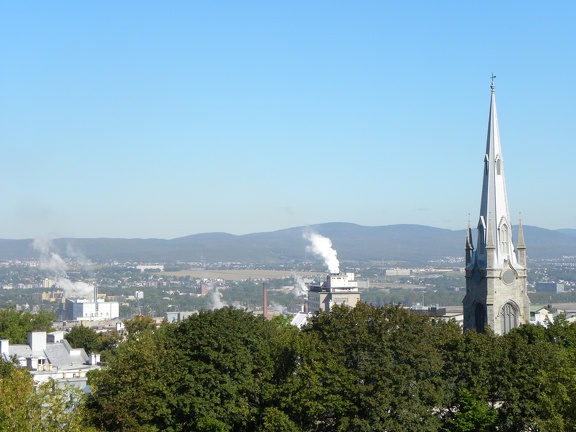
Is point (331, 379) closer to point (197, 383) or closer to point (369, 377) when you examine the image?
point (369, 377)

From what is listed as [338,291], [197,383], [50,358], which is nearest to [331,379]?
[197,383]

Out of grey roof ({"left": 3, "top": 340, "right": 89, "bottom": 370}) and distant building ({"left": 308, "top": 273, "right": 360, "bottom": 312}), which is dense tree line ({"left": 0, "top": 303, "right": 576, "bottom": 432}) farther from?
distant building ({"left": 308, "top": 273, "right": 360, "bottom": 312})

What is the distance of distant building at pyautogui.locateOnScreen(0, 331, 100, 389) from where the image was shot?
77.9 metres

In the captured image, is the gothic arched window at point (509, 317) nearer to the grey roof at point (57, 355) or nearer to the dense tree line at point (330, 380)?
the dense tree line at point (330, 380)

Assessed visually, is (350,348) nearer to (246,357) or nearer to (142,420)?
(246,357)

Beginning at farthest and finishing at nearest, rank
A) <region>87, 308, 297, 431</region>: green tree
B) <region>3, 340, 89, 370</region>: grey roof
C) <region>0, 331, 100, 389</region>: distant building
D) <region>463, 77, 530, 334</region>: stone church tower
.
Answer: <region>463, 77, 530, 334</region>: stone church tower
<region>3, 340, 89, 370</region>: grey roof
<region>0, 331, 100, 389</region>: distant building
<region>87, 308, 297, 431</region>: green tree

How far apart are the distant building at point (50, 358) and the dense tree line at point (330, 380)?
51.2 ft

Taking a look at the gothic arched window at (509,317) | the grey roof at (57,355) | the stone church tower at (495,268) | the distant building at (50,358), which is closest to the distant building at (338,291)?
the stone church tower at (495,268)

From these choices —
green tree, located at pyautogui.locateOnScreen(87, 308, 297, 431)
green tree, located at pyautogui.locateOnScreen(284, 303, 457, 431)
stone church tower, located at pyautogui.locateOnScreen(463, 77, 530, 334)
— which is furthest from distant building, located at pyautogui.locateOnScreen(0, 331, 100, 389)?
stone church tower, located at pyautogui.locateOnScreen(463, 77, 530, 334)

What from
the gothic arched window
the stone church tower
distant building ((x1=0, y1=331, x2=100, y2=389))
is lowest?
distant building ((x1=0, y1=331, x2=100, y2=389))

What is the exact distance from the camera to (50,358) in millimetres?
82688

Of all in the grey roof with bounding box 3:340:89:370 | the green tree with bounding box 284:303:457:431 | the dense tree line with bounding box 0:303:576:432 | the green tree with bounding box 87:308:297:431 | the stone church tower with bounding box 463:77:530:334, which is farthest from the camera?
the stone church tower with bounding box 463:77:530:334

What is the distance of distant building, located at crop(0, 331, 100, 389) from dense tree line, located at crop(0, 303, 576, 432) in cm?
1561

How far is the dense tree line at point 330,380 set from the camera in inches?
2259
